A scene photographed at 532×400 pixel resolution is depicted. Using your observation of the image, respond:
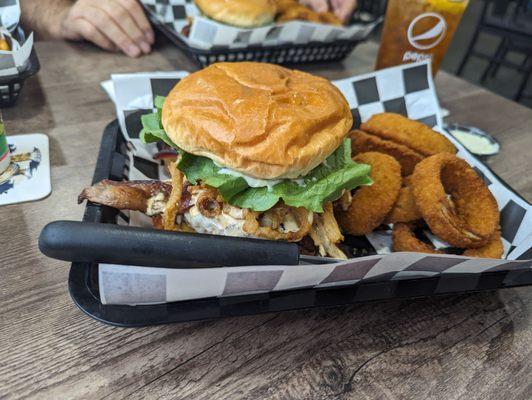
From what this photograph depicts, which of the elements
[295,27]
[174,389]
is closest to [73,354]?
[174,389]

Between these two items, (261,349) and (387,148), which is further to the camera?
(387,148)

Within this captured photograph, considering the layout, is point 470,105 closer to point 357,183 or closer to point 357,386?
point 357,183

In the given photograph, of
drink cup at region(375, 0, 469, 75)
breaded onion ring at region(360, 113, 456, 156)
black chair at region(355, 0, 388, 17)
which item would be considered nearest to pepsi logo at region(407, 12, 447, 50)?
drink cup at region(375, 0, 469, 75)

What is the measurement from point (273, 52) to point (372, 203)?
1.29m

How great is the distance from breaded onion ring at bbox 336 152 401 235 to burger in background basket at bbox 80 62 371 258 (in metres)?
0.13

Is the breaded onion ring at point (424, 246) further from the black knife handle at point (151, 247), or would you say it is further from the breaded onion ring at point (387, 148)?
the black knife handle at point (151, 247)

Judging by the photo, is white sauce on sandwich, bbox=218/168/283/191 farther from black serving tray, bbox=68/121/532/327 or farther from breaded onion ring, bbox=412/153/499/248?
breaded onion ring, bbox=412/153/499/248

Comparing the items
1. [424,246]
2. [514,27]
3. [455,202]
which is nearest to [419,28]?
[455,202]

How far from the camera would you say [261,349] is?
989 mm

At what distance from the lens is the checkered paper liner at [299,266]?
88 cm

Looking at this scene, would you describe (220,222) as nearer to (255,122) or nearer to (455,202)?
(255,122)

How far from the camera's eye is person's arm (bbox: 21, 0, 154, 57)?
2.37 m

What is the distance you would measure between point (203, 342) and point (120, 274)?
0.28 meters

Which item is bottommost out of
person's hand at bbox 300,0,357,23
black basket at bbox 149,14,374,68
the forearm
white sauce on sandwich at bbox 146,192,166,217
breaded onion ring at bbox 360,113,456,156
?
the forearm
